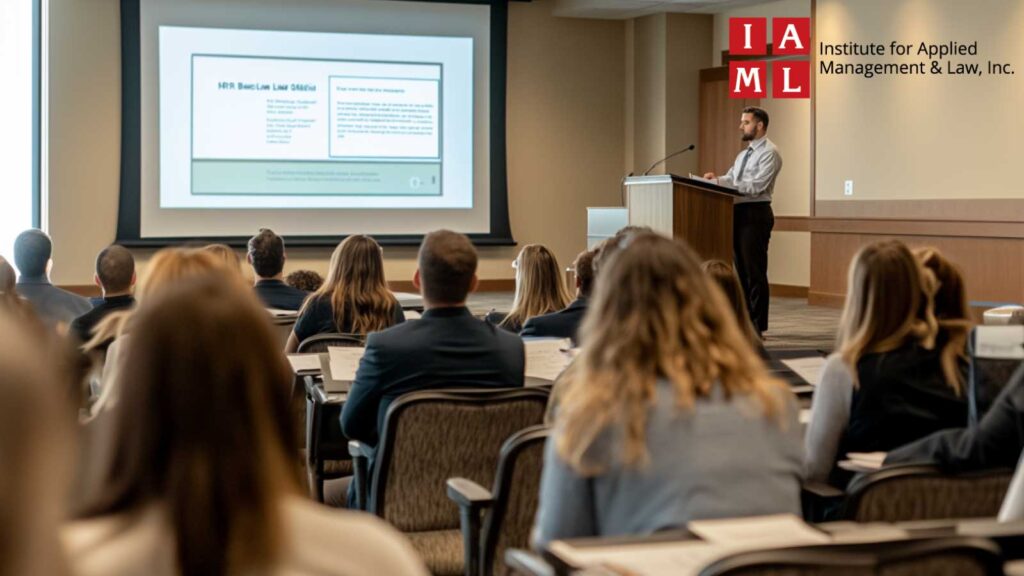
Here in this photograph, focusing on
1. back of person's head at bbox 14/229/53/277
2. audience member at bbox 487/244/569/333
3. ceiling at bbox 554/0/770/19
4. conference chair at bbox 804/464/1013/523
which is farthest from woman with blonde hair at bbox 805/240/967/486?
ceiling at bbox 554/0/770/19

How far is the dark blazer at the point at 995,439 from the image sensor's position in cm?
234

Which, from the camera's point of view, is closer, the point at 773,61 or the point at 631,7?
the point at 773,61

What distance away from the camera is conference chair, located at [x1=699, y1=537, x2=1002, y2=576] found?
146 centimetres

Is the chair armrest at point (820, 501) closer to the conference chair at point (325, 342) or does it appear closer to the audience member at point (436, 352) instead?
the audience member at point (436, 352)

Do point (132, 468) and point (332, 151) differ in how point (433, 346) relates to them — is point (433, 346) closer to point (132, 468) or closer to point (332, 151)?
point (132, 468)

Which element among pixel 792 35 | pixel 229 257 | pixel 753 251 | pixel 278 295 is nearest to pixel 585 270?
pixel 229 257

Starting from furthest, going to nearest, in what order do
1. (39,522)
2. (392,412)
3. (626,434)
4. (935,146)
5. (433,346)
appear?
1. (935,146)
2. (433,346)
3. (392,412)
4. (626,434)
5. (39,522)

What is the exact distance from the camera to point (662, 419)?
6.27 feet

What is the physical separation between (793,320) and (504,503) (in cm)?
816

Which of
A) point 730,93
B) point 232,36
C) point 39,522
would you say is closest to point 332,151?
point 232,36

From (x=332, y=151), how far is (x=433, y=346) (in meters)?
9.17

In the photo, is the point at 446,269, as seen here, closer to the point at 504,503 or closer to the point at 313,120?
the point at 504,503

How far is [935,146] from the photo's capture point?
34.5ft

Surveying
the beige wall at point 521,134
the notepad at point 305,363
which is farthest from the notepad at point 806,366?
the beige wall at point 521,134
